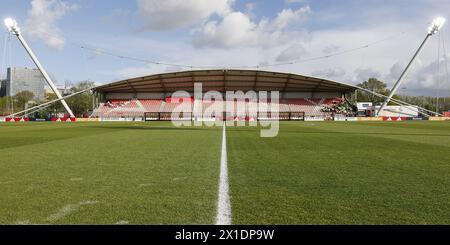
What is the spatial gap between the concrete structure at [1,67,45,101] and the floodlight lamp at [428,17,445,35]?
140 m

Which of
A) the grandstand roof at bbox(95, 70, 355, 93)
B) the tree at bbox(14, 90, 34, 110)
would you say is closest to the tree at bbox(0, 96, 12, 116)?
the tree at bbox(14, 90, 34, 110)

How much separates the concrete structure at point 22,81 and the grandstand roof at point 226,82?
97.2 m

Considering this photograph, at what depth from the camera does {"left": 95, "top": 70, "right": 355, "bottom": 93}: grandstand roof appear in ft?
210

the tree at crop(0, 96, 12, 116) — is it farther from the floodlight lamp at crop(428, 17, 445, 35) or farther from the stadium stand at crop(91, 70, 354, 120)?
the floodlight lamp at crop(428, 17, 445, 35)

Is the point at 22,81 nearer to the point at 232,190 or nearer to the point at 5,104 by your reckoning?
the point at 5,104

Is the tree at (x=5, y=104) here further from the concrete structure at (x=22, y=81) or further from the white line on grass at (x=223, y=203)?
the white line on grass at (x=223, y=203)

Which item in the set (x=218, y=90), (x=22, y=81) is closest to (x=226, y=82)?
(x=218, y=90)

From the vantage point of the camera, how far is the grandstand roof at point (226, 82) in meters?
63.9

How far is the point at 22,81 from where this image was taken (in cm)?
15425

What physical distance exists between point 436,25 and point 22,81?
501 ft

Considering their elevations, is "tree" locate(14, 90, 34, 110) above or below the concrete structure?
below
